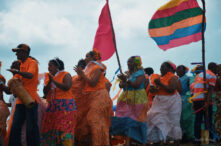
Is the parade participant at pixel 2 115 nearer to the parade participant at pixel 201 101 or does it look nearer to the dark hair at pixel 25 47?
the dark hair at pixel 25 47

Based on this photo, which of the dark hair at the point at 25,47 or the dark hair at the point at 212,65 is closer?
the dark hair at the point at 25,47

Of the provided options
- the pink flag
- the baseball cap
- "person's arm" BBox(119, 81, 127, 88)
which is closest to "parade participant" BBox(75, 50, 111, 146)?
"person's arm" BBox(119, 81, 127, 88)

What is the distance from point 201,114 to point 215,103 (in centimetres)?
81

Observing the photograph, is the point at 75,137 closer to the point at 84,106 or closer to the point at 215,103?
the point at 84,106

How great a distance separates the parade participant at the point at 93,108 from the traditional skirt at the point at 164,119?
1.41 meters

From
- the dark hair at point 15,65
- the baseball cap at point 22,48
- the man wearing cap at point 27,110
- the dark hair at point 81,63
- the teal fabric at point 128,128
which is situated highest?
the baseball cap at point 22,48

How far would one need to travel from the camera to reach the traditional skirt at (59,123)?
5949mm

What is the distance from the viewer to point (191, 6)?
24.3 ft

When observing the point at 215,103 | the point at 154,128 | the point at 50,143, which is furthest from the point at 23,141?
the point at 215,103

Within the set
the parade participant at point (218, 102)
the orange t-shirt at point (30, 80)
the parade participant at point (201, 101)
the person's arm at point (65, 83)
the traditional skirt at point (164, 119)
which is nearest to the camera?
the orange t-shirt at point (30, 80)

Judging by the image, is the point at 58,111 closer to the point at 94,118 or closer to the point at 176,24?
the point at 94,118

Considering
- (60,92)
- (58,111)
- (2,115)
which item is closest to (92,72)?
(60,92)

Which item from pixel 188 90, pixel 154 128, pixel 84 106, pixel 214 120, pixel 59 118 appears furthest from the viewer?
pixel 188 90

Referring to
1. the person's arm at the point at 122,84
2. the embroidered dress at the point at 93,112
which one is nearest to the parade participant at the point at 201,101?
the person's arm at the point at 122,84
